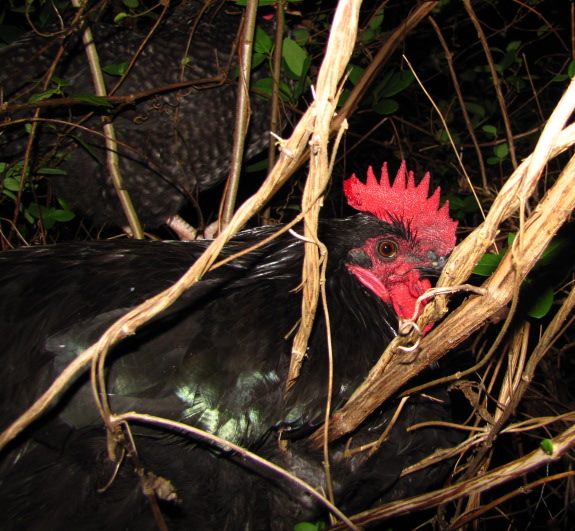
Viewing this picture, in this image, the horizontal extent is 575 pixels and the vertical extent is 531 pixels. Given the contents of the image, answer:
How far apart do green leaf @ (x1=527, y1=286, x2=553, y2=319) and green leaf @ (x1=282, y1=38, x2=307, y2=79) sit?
1.44 meters

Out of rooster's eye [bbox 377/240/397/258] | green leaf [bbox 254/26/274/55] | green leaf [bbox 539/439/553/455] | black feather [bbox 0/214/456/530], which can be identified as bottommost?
black feather [bbox 0/214/456/530]

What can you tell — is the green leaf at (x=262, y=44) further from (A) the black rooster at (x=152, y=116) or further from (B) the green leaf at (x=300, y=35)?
(B) the green leaf at (x=300, y=35)

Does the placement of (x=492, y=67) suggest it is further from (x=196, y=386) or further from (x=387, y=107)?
(x=196, y=386)

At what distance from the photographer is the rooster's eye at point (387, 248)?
5.01 ft

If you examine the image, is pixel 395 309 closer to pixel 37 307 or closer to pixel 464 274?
pixel 464 274

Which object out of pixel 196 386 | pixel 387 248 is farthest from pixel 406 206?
pixel 196 386

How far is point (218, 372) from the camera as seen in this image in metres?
1.31

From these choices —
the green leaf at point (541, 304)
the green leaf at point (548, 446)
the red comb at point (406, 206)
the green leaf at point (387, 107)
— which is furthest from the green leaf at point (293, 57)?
the green leaf at point (548, 446)

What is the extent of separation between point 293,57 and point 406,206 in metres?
1.00

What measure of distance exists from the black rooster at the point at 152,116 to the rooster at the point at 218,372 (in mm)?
1174

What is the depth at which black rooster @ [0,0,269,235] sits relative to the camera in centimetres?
265

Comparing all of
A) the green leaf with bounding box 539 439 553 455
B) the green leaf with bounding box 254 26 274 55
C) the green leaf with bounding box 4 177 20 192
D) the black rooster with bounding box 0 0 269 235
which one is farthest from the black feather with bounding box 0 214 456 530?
the black rooster with bounding box 0 0 269 235

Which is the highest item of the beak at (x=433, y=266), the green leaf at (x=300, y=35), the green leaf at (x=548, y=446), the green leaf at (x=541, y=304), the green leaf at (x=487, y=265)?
the green leaf at (x=300, y=35)

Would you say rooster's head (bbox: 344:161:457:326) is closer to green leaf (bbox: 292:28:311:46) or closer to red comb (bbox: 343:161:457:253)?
red comb (bbox: 343:161:457:253)
